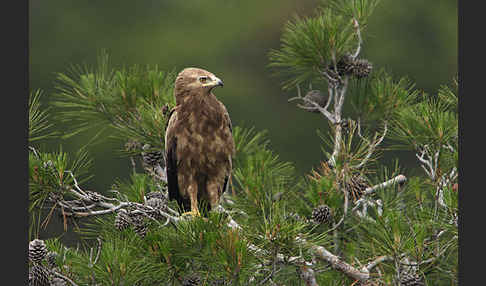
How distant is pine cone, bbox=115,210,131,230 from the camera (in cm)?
256

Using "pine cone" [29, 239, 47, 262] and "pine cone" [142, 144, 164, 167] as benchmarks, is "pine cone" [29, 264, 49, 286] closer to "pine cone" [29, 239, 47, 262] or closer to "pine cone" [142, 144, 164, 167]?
"pine cone" [29, 239, 47, 262]

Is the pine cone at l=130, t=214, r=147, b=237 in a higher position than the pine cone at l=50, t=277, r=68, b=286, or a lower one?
higher

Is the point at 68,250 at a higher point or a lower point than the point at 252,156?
lower

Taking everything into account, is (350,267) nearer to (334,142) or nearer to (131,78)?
(334,142)

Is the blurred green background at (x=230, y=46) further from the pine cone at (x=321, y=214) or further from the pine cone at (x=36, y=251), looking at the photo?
the pine cone at (x=36, y=251)

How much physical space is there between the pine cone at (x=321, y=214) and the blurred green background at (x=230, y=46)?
477 cm

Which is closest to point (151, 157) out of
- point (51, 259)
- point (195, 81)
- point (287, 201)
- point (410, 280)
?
point (195, 81)

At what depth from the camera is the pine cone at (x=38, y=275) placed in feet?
7.77

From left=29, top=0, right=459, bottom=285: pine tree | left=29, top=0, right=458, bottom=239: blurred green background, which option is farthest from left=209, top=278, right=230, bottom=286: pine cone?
left=29, top=0, right=458, bottom=239: blurred green background

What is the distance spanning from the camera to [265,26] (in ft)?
30.9

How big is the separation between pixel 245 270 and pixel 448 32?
7.21 metres

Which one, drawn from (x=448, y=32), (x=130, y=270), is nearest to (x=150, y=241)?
(x=130, y=270)

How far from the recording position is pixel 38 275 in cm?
237

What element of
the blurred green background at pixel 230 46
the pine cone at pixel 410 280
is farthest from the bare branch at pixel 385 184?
the blurred green background at pixel 230 46
